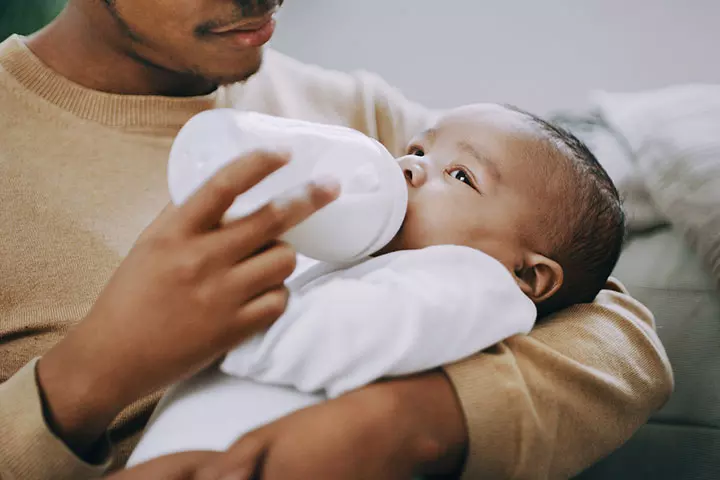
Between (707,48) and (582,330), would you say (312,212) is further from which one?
(707,48)

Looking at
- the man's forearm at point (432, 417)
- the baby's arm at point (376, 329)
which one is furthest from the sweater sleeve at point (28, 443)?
the man's forearm at point (432, 417)

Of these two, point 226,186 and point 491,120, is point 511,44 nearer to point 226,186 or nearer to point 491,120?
point 491,120

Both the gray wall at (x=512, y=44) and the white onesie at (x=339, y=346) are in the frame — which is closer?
the white onesie at (x=339, y=346)

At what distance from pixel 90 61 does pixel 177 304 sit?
0.54 metres

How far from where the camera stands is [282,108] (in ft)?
3.62

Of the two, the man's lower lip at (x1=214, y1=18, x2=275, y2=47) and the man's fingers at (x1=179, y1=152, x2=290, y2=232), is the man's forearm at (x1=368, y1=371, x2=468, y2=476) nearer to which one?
the man's fingers at (x1=179, y1=152, x2=290, y2=232)

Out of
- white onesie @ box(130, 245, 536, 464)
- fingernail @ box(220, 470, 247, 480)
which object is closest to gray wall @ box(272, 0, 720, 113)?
white onesie @ box(130, 245, 536, 464)

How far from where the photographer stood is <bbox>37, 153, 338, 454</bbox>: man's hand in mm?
583

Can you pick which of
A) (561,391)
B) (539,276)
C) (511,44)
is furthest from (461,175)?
(511,44)

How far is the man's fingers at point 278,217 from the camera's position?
574 mm

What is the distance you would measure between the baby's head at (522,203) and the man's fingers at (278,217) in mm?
172

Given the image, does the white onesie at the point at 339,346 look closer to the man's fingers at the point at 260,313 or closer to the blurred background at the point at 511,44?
the man's fingers at the point at 260,313

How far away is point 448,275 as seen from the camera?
0.65m

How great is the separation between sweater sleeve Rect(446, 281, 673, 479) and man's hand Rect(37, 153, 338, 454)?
21 cm
